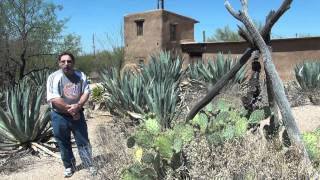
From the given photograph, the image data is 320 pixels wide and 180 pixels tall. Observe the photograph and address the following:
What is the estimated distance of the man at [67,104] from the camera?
22.1 ft

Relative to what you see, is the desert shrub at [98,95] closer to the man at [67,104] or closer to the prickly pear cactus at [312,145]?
the man at [67,104]

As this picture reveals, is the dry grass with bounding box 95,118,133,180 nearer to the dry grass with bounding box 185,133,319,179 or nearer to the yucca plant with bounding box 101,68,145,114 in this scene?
the dry grass with bounding box 185,133,319,179

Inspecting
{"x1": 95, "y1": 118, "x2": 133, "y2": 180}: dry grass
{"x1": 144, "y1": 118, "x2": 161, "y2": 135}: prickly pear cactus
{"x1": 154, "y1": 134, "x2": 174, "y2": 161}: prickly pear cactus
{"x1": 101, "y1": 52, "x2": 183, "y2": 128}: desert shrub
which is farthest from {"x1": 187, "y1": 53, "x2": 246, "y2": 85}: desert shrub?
{"x1": 154, "y1": 134, "x2": 174, "y2": 161}: prickly pear cactus

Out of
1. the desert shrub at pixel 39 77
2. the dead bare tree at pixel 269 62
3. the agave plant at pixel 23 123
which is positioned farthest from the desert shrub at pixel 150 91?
the desert shrub at pixel 39 77

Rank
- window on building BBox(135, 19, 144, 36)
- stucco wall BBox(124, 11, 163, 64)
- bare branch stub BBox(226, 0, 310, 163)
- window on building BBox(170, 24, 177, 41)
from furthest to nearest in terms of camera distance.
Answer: window on building BBox(135, 19, 144, 36) < window on building BBox(170, 24, 177, 41) < stucco wall BBox(124, 11, 163, 64) < bare branch stub BBox(226, 0, 310, 163)

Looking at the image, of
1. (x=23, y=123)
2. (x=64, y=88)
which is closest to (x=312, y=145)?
(x=64, y=88)

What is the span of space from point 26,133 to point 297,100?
7946 millimetres

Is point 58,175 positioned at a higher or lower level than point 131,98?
lower

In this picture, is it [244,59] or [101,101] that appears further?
[101,101]

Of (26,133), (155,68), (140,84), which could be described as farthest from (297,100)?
(26,133)

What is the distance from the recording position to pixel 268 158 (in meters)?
4.12

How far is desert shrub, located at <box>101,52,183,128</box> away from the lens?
944 centimetres

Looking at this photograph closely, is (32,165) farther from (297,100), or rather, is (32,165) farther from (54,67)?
(54,67)

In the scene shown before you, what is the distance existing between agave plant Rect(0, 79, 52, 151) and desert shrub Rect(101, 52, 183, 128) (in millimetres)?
1964
